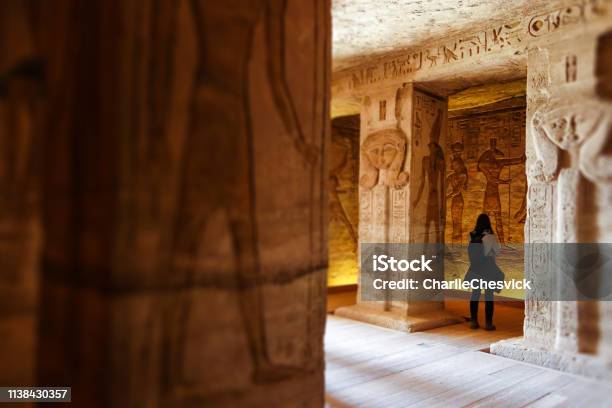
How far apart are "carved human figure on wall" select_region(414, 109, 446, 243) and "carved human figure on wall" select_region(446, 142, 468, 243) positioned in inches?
131

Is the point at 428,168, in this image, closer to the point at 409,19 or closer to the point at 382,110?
the point at 382,110

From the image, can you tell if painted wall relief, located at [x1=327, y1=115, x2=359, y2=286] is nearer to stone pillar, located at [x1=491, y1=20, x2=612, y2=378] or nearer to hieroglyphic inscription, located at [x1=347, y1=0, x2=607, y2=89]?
hieroglyphic inscription, located at [x1=347, y1=0, x2=607, y2=89]

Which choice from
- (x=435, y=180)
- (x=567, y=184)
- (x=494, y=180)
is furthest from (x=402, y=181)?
(x=494, y=180)

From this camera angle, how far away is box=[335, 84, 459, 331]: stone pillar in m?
5.89

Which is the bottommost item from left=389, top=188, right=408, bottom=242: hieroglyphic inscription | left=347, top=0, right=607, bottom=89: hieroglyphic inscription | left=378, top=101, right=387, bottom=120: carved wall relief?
left=389, top=188, right=408, bottom=242: hieroglyphic inscription

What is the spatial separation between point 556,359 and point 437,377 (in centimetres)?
111

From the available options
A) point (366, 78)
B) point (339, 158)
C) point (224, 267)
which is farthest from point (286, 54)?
point (339, 158)

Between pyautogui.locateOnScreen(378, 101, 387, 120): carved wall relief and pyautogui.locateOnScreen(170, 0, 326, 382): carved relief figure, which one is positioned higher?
pyautogui.locateOnScreen(378, 101, 387, 120): carved wall relief

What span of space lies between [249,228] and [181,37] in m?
0.78

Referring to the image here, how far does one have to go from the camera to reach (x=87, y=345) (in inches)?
59.9

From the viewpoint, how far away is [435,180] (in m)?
6.23

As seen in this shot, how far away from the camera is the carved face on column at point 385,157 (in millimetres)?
5930

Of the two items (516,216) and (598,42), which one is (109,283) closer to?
(598,42)

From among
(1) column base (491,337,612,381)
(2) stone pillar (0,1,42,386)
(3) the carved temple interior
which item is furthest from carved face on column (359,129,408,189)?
(2) stone pillar (0,1,42,386)
